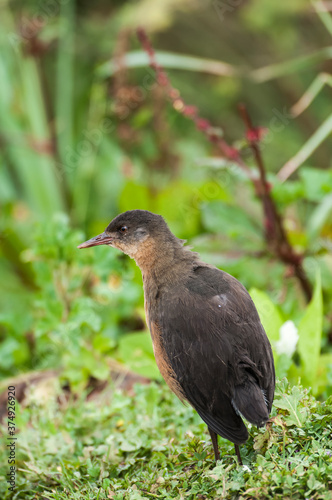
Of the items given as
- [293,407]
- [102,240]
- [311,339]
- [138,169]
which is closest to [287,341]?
[311,339]

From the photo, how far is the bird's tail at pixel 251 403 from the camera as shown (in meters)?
2.11

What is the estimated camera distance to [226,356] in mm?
2201

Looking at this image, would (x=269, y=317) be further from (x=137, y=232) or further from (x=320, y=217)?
(x=320, y=217)

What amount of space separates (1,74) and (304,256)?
3593 mm

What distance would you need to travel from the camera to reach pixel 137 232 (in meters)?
2.67

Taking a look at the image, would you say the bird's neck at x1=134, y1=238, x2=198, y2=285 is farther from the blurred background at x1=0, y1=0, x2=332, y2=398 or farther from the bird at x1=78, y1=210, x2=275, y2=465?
the blurred background at x1=0, y1=0, x2=332, y2=398

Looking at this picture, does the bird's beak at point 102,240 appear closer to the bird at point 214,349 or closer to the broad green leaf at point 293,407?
the bird at point 214,349

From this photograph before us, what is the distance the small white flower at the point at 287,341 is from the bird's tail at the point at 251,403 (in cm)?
82

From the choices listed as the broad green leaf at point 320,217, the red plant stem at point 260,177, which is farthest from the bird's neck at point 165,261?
the broad green leaf at point 320,217

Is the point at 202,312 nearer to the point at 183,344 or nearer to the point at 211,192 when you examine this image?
the point at 183,344

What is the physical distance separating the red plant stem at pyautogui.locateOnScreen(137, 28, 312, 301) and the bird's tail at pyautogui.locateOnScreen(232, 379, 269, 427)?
1546 millimetres

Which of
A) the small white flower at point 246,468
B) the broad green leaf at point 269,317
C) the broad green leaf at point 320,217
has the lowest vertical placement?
the small white flower at point 246,468

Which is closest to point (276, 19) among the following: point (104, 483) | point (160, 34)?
point (160, 34)

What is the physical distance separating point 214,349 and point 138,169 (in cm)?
372
